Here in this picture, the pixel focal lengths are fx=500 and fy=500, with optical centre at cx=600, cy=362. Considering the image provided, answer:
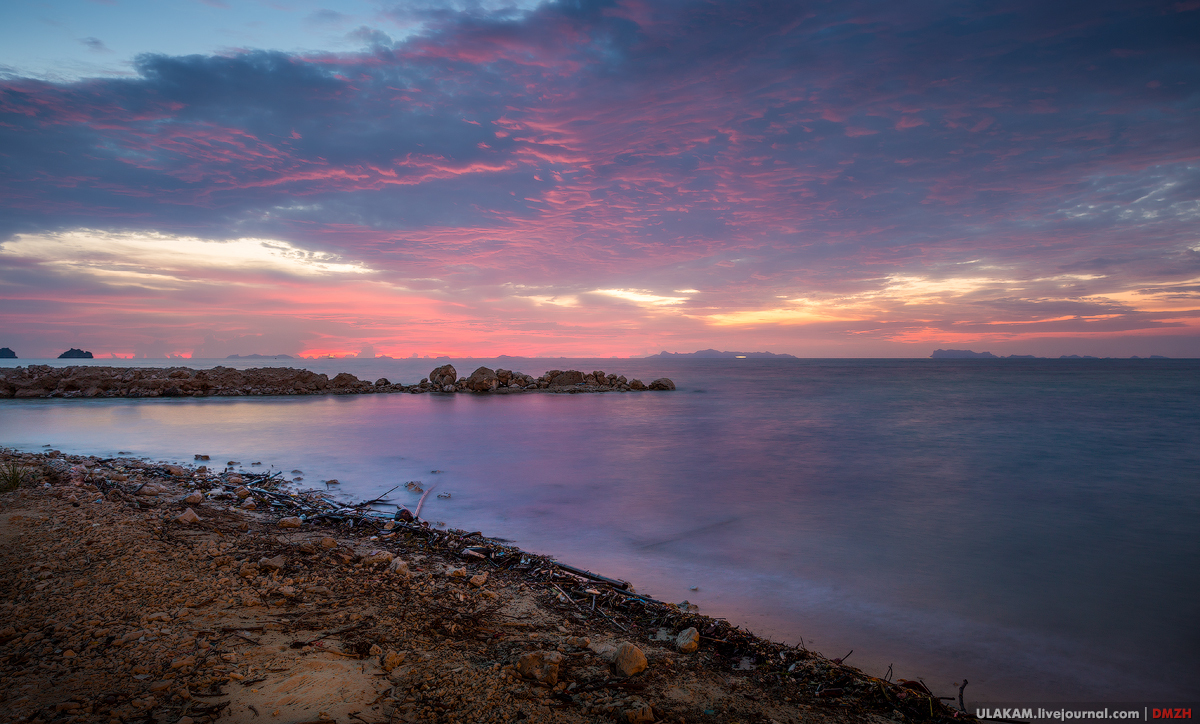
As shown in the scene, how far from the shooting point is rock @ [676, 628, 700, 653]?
3.04 metres

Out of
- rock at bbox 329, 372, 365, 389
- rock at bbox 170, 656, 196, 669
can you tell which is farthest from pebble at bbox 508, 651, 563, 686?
rock at bbox 329, 372, 365, 389

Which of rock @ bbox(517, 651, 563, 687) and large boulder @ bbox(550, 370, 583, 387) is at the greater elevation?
large boulder @ bbox(550, 370, 583, 387)

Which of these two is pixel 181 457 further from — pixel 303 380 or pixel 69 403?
pixel 303 380

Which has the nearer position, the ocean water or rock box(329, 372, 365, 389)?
the ocean water

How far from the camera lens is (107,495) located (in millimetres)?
5375

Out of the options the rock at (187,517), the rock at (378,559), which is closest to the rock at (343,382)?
the rock at (187,517)

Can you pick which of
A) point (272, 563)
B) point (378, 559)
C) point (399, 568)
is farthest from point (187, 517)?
point (399, 568)

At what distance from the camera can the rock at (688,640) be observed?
3037 mm

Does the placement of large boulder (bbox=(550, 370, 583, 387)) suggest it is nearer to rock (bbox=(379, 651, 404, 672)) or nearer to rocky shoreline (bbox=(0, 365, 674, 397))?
rocky shoreline (bbox=(0, 365, 674, 397))

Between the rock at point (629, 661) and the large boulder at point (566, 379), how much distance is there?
1089 inches

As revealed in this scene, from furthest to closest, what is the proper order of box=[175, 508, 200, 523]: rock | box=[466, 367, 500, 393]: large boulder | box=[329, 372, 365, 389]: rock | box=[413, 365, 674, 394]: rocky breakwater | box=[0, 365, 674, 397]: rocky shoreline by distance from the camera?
1. box=[413, 365, 674, 394]: rocky breakwater
2. box=[466, 367, 500, 393]: large boulder
3. box=[329, 372, 365, 389]: rock
4. box=[0, 365, 674, 397]: rocky shoreline
5. box=[175, 508, 200, 523]: rock

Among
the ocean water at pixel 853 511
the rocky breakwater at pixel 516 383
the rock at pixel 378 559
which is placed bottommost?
the ocean water at pixel 853 511

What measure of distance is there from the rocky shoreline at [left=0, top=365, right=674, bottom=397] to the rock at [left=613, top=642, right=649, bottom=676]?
86.6 feet

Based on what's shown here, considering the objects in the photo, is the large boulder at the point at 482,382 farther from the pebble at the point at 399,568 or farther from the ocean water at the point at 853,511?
the pebble at the point at 399,568
